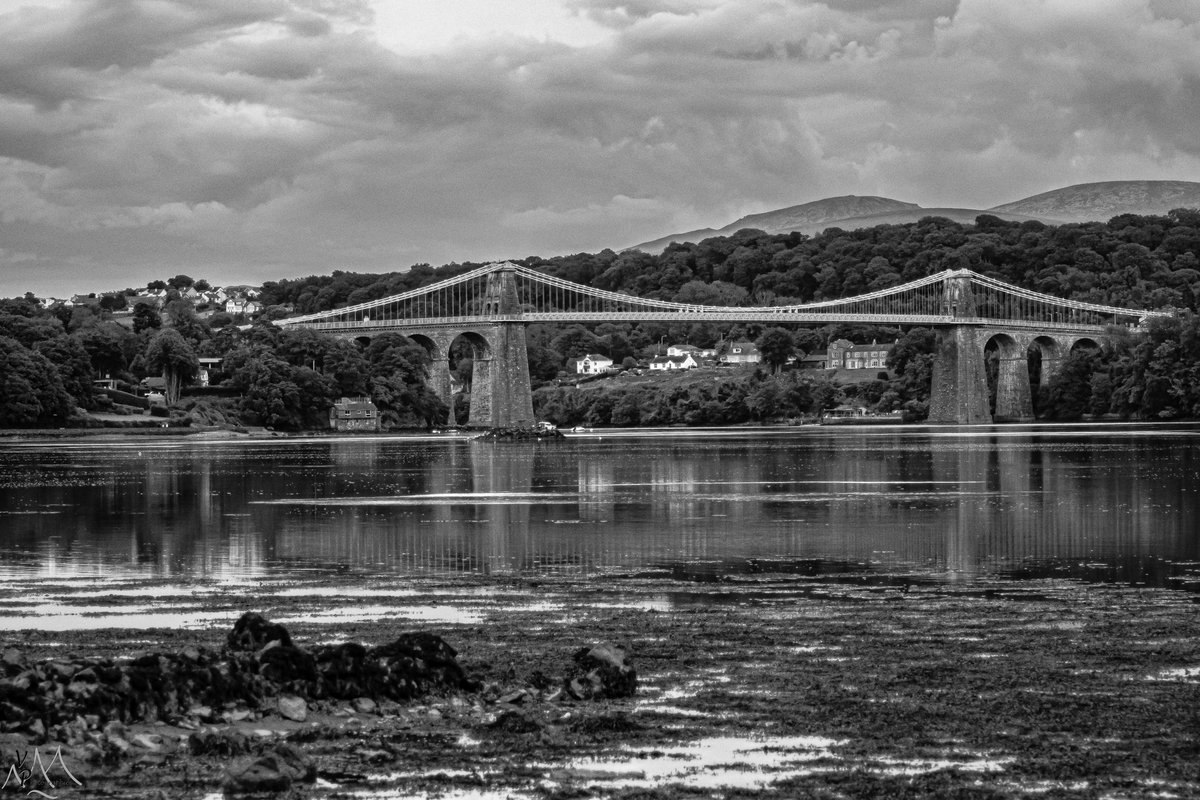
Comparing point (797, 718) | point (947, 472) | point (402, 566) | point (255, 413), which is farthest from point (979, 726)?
point (255, 413)

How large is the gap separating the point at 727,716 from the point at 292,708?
2562 millimetres

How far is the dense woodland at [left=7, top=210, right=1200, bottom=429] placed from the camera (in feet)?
307

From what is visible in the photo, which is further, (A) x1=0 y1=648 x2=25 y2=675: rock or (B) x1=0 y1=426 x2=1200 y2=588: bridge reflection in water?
(B) x1=0 y1=426 x2=1200 y2=588: bridge reflection in water

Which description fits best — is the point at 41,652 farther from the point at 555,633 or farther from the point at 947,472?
the point at 947,472

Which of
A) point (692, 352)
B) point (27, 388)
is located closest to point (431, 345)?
point (27, 388)

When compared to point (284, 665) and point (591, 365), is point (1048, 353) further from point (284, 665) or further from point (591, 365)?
point (284, 665)

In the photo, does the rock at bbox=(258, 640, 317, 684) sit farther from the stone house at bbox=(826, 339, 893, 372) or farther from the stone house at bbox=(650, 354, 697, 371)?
the stone house at bbox=(650, 354, 697, 371)

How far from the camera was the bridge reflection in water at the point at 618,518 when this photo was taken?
17.9m

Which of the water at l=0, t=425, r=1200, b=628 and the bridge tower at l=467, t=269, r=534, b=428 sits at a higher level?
the bridge tower at l=467, t=269, r=534, b=428

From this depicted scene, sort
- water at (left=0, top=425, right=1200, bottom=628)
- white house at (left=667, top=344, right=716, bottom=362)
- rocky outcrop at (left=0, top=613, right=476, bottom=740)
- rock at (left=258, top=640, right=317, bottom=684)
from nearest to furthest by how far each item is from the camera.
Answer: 1. rocky outcrop at (left=0, top=613, right=476, bottom=740)
2. rock at (left=258, top=640, right=317, bottom=684)
3. water at (left=0, top=425, right=1200, bottom=628)
4. white house at (left=667, top=344, right=716, bottom=362)

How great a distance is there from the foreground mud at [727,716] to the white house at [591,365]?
481 ft
